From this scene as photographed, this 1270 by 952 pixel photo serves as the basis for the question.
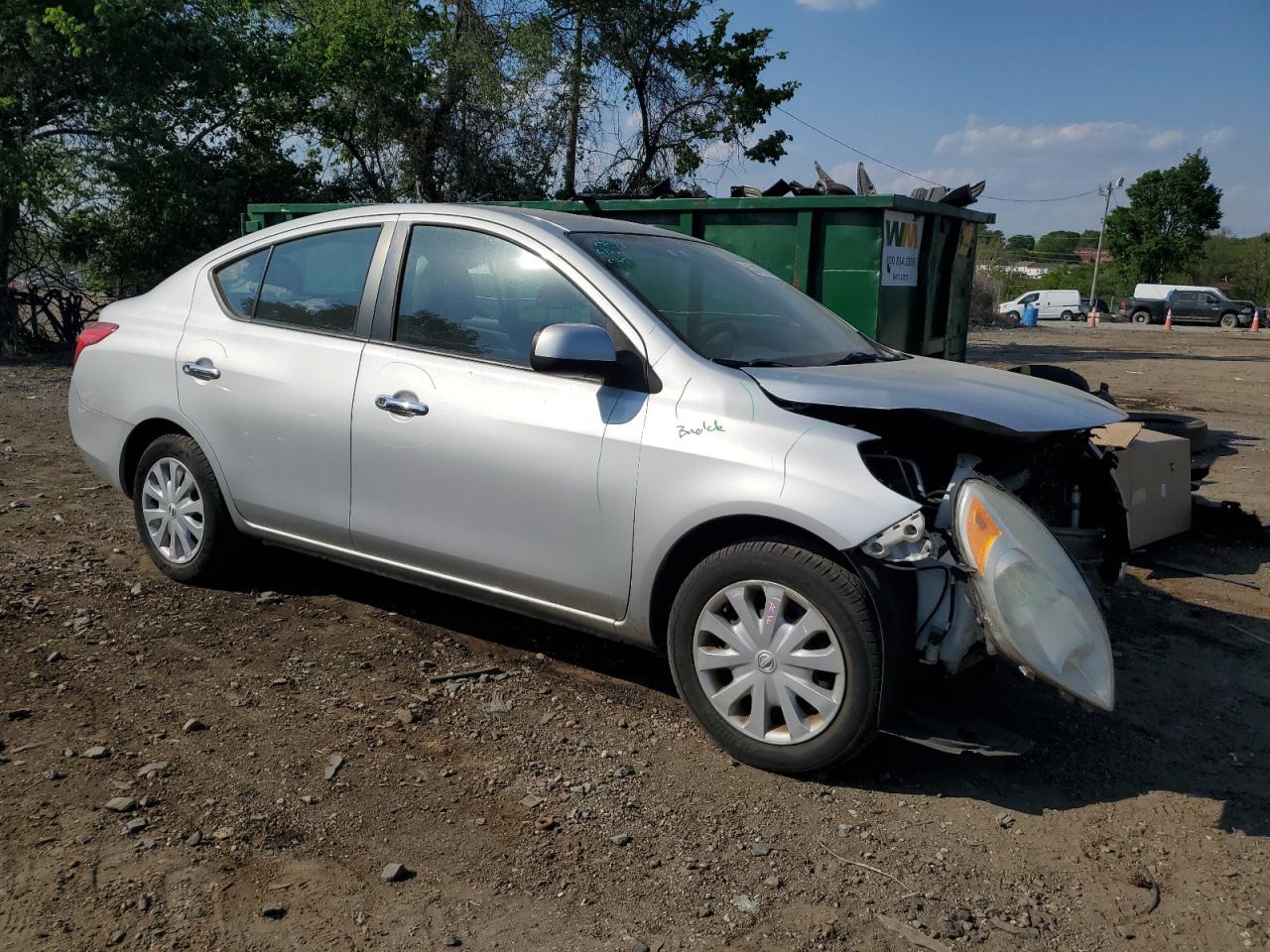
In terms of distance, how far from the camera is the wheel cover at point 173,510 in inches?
190

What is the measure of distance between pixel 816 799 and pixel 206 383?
3.03 metres

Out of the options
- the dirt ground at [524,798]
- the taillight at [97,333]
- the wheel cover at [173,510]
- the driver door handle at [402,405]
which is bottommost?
the dirt ground at [524,798]

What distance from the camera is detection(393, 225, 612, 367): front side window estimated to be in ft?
12.8

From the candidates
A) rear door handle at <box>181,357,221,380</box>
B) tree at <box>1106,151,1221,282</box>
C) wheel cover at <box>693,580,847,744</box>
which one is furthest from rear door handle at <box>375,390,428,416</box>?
tree at <box>1106,151,1221,282</box>

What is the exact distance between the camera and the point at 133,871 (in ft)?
9.19

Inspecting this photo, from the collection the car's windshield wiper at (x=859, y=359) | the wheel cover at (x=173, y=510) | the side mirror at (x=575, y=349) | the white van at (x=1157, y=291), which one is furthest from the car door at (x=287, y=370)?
the white van at (x=1157, y=291)

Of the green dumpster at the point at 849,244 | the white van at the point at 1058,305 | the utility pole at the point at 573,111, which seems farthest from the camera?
the white van at the point at 1058,305

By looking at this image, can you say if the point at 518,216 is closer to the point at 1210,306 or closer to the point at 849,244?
the point at 849,244

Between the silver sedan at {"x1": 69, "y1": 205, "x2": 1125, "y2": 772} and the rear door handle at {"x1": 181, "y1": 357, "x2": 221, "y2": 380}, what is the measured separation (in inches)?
0.6

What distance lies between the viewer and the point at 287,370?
14.5 ft

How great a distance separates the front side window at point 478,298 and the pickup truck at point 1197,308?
46564 millimetres

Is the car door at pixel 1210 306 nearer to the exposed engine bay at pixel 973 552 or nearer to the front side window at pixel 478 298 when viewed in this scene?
the exposed engine bay at pixel 973 552

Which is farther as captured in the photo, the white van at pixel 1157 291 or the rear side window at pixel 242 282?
the white van at pixel 1157 291

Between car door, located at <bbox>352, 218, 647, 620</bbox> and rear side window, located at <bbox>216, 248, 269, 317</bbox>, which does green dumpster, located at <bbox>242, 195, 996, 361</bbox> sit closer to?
rear side window, located at <bbox>216, 248, 269, 317</bbox>
